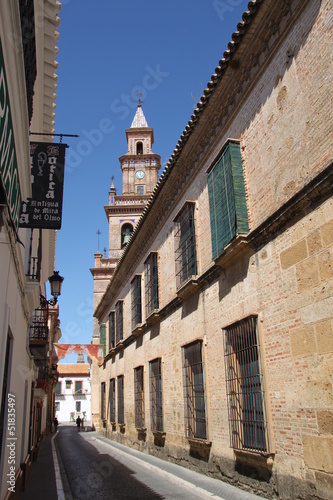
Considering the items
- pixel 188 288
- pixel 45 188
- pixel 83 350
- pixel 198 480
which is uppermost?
pixel 45 188

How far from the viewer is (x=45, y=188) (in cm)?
666

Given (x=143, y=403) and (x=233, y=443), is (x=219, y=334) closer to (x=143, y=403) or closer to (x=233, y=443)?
(x=233, y=443)

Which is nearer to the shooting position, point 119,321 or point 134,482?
point 134,482

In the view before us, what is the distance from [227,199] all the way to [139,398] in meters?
9.24

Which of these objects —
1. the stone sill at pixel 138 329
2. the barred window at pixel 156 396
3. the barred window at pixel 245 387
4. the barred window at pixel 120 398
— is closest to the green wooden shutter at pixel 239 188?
the barred window at pixel 245 387

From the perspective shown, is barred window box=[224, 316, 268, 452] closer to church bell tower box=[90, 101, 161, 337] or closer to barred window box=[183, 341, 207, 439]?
barred window box=[183, 341, 207, 439]

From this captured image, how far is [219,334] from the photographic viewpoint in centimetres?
892

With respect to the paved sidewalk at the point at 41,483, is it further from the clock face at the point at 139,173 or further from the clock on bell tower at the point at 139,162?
the clock face at the point at 139,173

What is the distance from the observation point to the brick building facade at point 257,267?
6.04 m

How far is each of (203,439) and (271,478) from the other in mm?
2876

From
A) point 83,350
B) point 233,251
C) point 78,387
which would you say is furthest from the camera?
point 78,387

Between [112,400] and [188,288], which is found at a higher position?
[188,288]

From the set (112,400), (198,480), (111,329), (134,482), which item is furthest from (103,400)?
(198,480)

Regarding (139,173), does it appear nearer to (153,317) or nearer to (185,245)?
(153,317)
